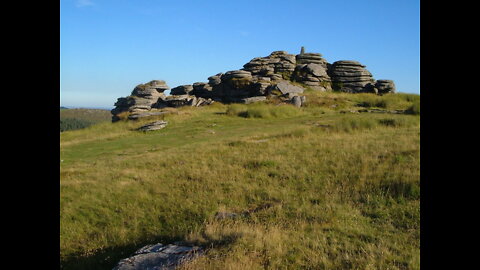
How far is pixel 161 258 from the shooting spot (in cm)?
554

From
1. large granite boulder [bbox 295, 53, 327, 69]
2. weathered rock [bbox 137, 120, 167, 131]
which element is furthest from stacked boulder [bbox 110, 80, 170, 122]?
large granite boulder [bbox 295, 53, 327, 69]

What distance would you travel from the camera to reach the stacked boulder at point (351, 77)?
43275mm

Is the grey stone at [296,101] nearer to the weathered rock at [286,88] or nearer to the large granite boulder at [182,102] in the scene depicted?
the weathered rock at [286,88]

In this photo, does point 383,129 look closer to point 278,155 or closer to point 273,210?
point 278,155

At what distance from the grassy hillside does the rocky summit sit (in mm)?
21691

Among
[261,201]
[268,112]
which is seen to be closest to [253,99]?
[268,112]

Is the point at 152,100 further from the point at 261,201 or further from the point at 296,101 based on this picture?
the point at 261,201

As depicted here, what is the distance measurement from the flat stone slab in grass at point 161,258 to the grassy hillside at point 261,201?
300mm

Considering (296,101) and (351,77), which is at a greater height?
(351,77)

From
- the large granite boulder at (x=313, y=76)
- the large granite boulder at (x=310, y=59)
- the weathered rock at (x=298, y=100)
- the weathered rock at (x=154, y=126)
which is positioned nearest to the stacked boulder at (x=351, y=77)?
the large granite boulder at (x=313, y=76)

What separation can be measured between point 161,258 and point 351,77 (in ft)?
143

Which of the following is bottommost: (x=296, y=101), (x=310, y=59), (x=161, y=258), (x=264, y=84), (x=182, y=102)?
(x=161, y=258)

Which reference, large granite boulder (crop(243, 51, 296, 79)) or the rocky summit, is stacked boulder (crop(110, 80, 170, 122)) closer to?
the rocky summit
